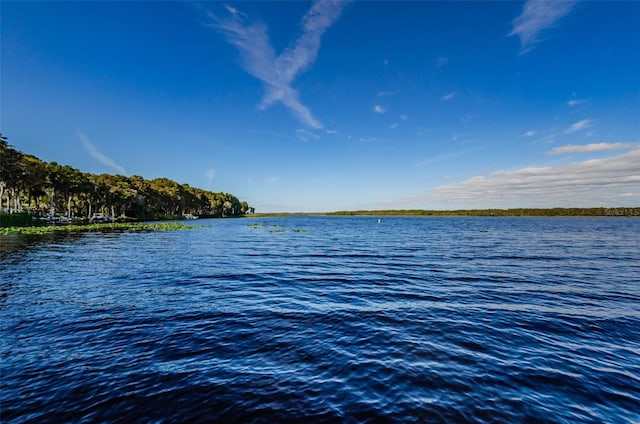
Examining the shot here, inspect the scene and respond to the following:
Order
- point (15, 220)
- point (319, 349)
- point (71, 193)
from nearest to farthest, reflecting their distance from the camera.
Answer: point (319, 349)
point (15, 220)
point (71, 193)

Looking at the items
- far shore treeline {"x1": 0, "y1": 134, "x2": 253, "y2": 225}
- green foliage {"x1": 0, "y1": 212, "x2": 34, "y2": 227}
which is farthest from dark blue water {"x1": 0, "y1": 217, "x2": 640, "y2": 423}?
far shore treeline {"x1": 0, "y1": 134, "x2": 253, "y2": 225}

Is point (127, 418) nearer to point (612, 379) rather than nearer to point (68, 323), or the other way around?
point (68, 323)

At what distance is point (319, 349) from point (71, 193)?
12462 centimetres

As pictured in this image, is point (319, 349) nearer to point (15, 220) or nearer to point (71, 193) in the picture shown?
point (15, 220)

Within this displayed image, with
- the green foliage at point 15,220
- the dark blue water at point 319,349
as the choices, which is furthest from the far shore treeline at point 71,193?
the dark blue water at point 319,349

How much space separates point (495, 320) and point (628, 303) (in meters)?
8.74

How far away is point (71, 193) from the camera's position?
334ft

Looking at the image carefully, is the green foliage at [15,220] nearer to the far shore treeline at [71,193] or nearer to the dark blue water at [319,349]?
the far shore treeline at [71,193]

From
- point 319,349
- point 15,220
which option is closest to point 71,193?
point 15,220

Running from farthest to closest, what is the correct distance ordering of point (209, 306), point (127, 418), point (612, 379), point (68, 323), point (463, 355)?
point (209, 306)
point (68, 323)
point (463, 355)
point (612, 379)
point (127, 418)

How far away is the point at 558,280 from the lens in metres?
20.8

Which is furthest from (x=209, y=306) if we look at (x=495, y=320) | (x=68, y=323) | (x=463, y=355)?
(x=495, y=320)

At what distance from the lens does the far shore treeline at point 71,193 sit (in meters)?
74.8

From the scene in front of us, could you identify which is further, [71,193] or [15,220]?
[71,193]
